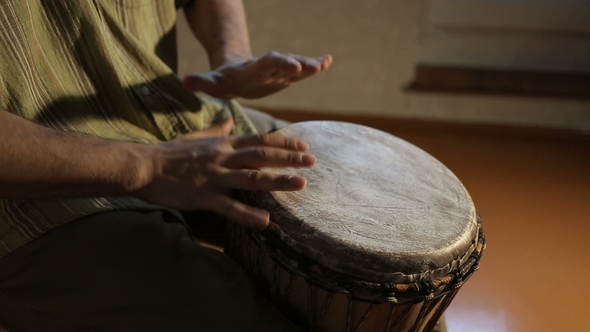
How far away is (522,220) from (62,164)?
58.0 inches

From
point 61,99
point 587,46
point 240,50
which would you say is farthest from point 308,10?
→ point 61,99

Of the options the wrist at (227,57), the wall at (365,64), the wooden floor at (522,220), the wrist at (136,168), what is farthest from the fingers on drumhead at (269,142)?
the wall at (365,64)

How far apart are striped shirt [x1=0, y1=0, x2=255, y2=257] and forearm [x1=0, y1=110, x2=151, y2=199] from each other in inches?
2.5

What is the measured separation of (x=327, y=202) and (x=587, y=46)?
1.81m

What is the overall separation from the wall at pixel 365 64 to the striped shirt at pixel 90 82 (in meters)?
0.93

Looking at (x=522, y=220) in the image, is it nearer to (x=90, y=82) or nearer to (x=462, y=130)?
(x=462, y=130)

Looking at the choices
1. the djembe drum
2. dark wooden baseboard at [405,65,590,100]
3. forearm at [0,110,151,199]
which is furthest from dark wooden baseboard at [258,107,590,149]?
forearm at [0,110,151,199]

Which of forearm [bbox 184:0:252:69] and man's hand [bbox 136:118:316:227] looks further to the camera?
forearm [bbox 184:0:252:69]

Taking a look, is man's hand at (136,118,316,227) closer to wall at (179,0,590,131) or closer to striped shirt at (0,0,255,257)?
striped shirt at (0,0,255,257)

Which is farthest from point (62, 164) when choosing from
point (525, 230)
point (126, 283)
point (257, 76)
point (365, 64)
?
point (365, 64)

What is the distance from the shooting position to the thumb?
1118 mm

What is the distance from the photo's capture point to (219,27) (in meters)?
1.34

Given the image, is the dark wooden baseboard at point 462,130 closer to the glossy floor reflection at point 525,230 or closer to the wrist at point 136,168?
the glossy floor reflection at point 525,230

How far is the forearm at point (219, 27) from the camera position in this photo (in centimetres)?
131
